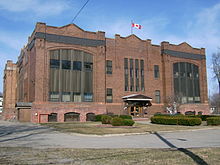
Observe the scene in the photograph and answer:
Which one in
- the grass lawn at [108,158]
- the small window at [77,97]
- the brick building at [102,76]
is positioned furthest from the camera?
the small window at [77,97]

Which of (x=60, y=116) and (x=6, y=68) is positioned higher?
(x=6, y=68)

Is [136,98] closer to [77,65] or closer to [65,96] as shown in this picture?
[77,65]

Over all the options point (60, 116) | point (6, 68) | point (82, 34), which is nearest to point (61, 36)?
point (82, 34)

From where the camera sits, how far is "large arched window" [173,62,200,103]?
4872 cm

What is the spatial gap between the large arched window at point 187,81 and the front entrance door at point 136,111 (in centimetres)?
870

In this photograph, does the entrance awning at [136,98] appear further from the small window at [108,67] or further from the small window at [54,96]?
the small window at [54,96]

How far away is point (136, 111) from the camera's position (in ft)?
144

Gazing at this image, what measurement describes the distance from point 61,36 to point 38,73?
7372 mm

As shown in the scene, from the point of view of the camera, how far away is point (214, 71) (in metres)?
45.3

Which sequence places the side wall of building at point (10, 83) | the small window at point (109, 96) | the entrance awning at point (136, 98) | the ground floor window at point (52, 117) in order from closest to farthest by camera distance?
the ground floor window at point (52, 117), the entrance awning at point (136, 98), the small window at point (109, 96), the side wall of building at point (10, 83)

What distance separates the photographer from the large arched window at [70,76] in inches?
1516

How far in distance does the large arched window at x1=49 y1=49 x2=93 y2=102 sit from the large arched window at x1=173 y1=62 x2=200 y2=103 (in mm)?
18468

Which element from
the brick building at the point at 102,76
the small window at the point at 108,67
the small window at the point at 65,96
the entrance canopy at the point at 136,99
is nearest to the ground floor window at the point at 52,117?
the brick building at the point at 102,76

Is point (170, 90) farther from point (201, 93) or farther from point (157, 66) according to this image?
point (201, 93)
